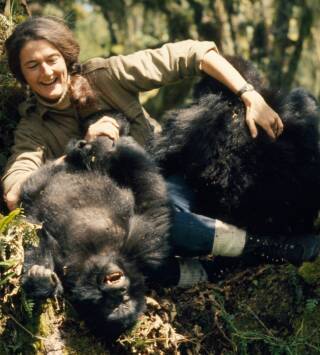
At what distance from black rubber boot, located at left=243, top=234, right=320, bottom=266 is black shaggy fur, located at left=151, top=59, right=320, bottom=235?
0.08 metres

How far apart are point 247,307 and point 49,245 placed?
101cm

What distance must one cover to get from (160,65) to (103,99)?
38 centimetres

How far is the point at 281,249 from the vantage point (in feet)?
11.5

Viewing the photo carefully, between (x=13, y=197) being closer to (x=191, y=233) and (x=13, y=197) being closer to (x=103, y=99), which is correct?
(x=103, y=99)

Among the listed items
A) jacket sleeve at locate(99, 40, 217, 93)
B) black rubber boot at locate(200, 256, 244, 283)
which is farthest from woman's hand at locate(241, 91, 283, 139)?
black rubber boot at locate(200, 256, 244, 283)

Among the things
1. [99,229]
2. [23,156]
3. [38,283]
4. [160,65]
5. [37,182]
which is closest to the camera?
[38,283]

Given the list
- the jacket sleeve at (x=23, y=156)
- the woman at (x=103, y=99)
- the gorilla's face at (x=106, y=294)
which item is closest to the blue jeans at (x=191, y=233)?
the woman at (x=103, y=99)

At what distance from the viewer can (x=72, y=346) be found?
3.04 meters

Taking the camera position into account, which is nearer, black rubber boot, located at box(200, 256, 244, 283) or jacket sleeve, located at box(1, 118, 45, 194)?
jacket sleeve, located at box(1, 118, 45, 194)

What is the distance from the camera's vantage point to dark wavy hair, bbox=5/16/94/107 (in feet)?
11.8

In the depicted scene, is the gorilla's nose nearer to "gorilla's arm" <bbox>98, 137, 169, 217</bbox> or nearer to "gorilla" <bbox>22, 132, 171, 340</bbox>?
"gorilla" <bbox>22, 132, 171, 340</bbox>

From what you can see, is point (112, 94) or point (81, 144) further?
point (112, 94)

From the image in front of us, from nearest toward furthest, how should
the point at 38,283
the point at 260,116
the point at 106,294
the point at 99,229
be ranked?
the point at 38,283 < the point at 106,294 < the point at 99,229 < the point at 260,116

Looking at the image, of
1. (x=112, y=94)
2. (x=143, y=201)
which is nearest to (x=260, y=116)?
(x=143, y=201)
